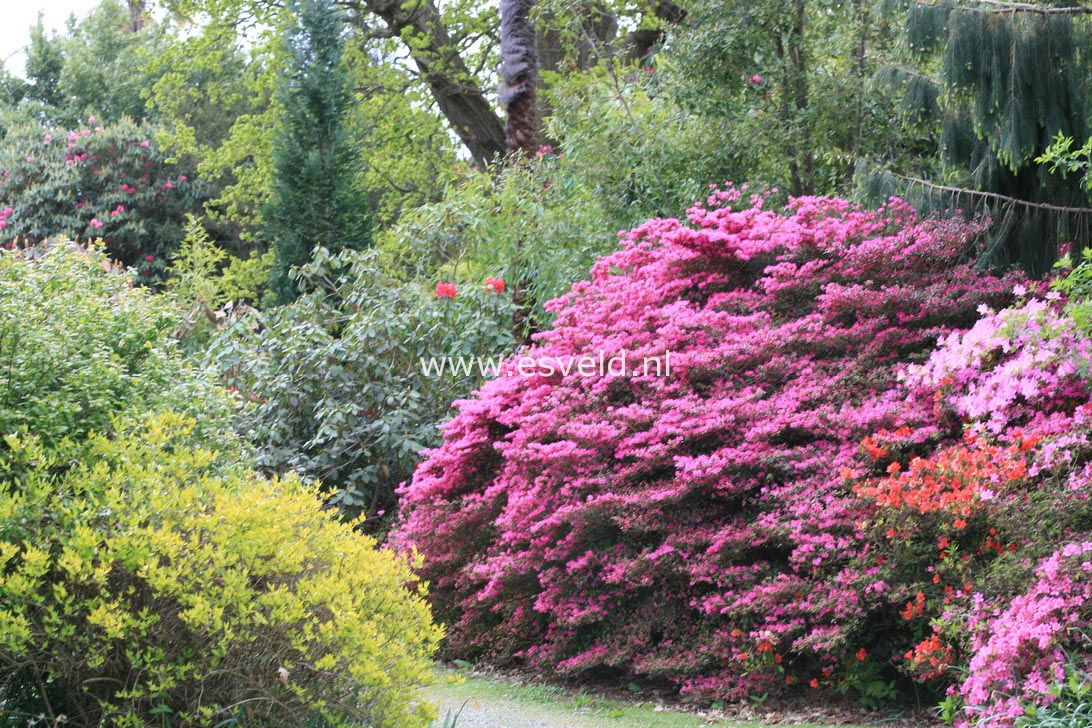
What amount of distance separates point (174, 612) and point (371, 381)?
5.29 meters

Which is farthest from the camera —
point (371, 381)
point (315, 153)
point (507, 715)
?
point (315, 153)

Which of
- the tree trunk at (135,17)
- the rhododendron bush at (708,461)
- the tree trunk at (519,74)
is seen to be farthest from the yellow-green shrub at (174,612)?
the tree trunk at (135,17)

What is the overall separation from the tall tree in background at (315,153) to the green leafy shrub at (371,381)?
16.1 feet

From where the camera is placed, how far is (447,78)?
16.7 meters

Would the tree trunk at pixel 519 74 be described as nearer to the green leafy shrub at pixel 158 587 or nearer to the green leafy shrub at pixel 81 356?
the green leafy shrub at pixel 81 356

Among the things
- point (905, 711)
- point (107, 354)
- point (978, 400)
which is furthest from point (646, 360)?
point (107, 354)

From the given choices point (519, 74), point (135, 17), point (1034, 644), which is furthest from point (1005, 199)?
point (135, 17)

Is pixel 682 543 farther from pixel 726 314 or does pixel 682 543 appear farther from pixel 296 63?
pixel 296 63

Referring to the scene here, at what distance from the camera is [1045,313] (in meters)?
4.92

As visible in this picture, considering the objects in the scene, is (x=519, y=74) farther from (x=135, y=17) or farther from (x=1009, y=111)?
(x=135, y=17)

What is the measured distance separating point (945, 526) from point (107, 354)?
11.7 feet

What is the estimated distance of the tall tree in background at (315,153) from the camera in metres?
13.7

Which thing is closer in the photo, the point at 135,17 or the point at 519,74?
the point at 519,74

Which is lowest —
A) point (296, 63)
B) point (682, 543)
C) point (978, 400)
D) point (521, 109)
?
point (682, 543)
